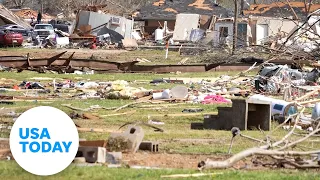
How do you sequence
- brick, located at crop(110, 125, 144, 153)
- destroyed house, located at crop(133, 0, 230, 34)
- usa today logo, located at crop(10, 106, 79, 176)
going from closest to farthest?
usa today logo, located at crop(10, 106, 79, 176) < brick, located at crop(110, 125, 144, 153) < destroyed house, located at crop(133, 0, 230, 34)

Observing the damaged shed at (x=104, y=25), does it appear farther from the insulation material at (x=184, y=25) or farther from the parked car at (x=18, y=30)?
the parked car at (x=18, y=30)

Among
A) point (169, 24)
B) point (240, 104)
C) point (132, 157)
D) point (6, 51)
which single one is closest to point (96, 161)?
point (132, 157)

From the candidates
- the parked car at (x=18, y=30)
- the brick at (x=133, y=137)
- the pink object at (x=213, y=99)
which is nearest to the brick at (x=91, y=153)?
the brick at (x=133, y=137)

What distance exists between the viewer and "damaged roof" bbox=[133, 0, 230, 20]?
248 ft

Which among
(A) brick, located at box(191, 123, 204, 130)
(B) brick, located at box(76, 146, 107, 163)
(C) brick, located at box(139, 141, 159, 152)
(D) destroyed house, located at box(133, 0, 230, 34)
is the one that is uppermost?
(D) destroyed house, located at box(133, 0, 230, 34)

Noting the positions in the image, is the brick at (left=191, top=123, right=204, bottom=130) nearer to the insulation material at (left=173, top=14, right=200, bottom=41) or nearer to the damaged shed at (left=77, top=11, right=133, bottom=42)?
the damaged shed at (left=77, top=11, right=133, bottom=42)

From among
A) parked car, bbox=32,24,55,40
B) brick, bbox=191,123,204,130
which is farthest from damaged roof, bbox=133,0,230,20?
brick, bbox=191,123,204,130

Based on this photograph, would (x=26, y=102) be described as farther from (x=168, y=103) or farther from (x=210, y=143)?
(x=210, y=143)

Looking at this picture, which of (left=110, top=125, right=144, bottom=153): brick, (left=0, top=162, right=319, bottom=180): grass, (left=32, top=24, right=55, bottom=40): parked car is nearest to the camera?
(left=0, top=162, right=319, bottom=180): grass

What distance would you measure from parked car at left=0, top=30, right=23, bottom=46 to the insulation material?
51.0 feet

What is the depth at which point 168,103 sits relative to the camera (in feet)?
70.4

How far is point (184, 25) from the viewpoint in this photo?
67.6 m

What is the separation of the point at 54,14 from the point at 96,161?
325 feet

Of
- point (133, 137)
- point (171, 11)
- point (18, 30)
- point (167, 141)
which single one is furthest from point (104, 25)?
point (133, 137)
